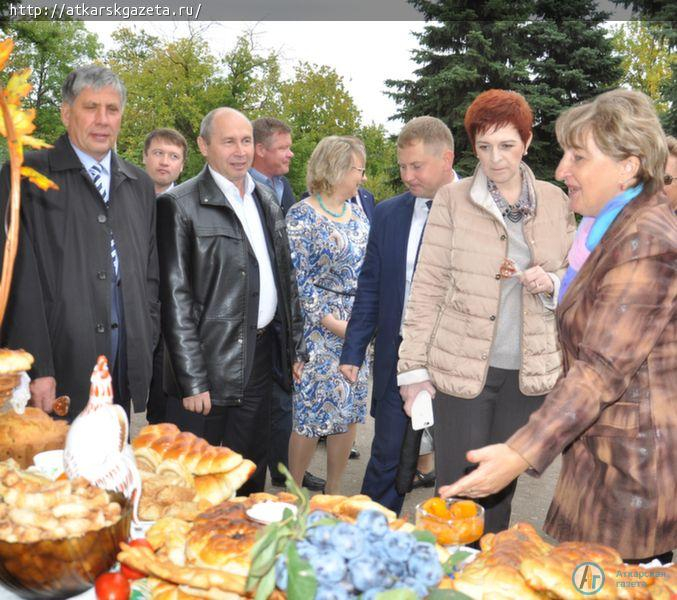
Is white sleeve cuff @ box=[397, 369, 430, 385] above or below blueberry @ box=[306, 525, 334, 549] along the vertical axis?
below

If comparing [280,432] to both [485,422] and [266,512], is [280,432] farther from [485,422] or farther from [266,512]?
[266,512]

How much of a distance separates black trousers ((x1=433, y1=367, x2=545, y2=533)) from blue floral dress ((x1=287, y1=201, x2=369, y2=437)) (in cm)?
150

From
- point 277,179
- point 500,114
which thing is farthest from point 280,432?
point 500,114

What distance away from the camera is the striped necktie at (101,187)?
3.54 metres

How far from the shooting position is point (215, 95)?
3017 centimetres

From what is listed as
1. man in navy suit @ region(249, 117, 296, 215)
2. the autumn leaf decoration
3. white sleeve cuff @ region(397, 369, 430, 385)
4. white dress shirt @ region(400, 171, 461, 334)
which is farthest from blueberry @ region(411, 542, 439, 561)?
man in navy suit @ region(249, 117, 296, 215)

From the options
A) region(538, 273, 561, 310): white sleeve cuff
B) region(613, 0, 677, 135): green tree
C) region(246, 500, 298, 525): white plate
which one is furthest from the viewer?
region(613, 0, 677, 135): green tree

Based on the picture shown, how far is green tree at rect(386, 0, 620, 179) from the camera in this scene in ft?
74.5

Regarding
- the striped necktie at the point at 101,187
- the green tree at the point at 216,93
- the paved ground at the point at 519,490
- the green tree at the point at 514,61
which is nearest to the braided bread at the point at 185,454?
the striped necktie at the point at 101,187

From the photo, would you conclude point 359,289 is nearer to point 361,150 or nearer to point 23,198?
point 361,150

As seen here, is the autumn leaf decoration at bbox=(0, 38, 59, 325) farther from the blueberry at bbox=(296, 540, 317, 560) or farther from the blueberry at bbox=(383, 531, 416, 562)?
the blueberry at bbox=(383, 531, 416, 562)

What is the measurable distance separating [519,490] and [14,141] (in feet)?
15.5

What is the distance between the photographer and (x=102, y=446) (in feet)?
5.78

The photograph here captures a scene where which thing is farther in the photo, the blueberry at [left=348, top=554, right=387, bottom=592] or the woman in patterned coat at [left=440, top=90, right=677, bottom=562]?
the woman in patterned coat at [left=440, top=90, right=677, bottom=562]
